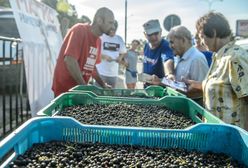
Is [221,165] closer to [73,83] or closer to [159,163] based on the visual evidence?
[159,163]

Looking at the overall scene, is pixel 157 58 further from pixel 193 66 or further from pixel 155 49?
pixel 193 66

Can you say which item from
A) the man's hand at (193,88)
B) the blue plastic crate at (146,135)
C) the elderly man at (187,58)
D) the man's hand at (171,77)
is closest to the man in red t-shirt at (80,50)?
the elderly man at (187,58)

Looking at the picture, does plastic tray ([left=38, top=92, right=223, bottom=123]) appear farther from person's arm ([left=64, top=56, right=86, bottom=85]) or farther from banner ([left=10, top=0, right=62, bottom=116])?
banner ([left=10, top=0, right=62, bottom=116])

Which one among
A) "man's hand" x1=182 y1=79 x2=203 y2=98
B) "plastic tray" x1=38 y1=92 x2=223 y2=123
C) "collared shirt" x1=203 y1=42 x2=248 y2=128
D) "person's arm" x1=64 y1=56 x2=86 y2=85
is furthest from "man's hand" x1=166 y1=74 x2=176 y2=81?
"person's arm" x1=64 y1=56 x2=86 y2=85

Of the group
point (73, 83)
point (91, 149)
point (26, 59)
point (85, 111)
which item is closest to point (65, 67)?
point (73, 83)

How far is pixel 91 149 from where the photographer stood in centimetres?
182

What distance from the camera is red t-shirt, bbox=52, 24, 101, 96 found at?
11.7ft

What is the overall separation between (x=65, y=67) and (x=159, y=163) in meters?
2.28

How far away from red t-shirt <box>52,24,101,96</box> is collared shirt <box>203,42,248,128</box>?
144cm

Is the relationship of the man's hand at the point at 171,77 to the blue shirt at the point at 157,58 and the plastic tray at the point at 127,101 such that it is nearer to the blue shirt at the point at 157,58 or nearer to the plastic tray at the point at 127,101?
the blue shirt at the point at 157,58

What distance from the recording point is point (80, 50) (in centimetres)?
364

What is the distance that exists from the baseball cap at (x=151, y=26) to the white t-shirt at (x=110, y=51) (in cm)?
158

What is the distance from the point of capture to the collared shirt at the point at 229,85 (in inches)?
102

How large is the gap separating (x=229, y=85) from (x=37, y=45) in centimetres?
274
